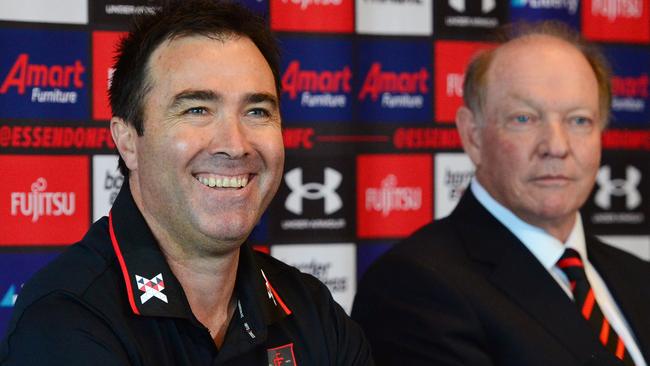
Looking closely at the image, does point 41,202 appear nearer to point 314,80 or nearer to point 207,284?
point 314,80

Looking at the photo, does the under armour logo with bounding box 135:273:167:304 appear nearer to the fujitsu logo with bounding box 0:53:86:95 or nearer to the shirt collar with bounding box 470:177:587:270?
the shirt collar with bounding box 470:177:587:270

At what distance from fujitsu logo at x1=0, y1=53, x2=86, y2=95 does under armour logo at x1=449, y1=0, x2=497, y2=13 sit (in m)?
1.31

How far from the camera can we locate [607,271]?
2.59 metres

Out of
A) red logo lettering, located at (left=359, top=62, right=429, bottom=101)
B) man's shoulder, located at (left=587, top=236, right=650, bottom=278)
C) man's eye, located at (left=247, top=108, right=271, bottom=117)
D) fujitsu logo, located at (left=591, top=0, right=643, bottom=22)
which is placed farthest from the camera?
fujitsu logo, located at (left=591, top=0, right=643, bottom=22)

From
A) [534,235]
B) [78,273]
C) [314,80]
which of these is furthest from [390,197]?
[78,273]

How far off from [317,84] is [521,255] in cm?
106

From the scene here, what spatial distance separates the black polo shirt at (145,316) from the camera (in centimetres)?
158

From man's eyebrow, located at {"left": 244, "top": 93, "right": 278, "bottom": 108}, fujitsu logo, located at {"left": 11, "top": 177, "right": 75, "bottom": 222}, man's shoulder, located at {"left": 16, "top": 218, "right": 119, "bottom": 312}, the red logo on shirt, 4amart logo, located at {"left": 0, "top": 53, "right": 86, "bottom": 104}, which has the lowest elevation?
the red logo on shirt

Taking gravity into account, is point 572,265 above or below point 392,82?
below

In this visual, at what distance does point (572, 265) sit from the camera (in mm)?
2473

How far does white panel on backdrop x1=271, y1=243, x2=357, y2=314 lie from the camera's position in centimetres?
315

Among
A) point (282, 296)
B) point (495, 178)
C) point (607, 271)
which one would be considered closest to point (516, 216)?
point (495, 178)

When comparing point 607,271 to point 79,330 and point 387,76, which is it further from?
point 79,330

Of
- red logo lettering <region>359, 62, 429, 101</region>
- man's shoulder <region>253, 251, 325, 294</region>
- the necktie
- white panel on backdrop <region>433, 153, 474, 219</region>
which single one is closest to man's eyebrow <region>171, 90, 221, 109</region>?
man's shoulder <region>253, 251, 325, 294</region>
